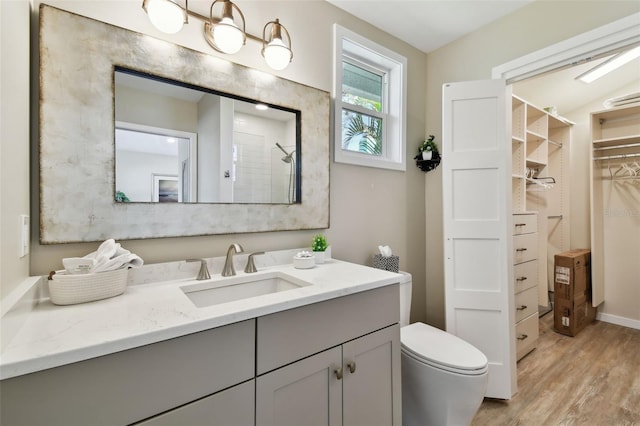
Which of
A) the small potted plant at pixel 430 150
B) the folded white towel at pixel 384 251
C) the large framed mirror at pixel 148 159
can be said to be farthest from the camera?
the small potted plant at pixel 430 150

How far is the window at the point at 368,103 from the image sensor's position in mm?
1879

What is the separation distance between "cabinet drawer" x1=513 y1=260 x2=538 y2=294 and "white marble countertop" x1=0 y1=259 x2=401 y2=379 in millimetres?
1818

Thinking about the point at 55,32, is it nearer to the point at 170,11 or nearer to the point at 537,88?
the point at 170,11

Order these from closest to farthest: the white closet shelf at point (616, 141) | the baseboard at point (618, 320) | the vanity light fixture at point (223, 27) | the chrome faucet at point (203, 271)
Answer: the vanity light fixture at point (223, 27), the chrome faucet at point (203, 271), the white closet shelf at point (616, 141), the baseboard at point (618, 320)

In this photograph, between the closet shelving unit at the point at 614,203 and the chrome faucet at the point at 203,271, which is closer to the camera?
the chrome faucet at the point at 203,271

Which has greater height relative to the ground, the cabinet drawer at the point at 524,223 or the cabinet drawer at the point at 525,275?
the cabinet drawer at the point at 524,223

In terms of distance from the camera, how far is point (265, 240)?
1547 millimetres

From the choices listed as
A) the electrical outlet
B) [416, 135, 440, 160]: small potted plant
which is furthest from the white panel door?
the electrical outlet

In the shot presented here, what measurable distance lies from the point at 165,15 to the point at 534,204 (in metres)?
3.81

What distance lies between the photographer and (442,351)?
1507 millimetres

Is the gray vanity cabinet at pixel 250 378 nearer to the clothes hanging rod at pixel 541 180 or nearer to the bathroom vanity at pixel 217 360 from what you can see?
the bathroom vanity at pixel 217 360

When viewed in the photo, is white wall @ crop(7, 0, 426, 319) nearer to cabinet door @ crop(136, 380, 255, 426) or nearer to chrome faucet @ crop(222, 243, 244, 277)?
chrome faucet @ crop(222, 243, 244, 277)

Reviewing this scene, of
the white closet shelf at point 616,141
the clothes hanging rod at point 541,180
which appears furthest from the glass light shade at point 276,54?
the white closet shelf at point 616,141

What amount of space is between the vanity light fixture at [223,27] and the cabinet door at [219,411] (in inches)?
53.7
